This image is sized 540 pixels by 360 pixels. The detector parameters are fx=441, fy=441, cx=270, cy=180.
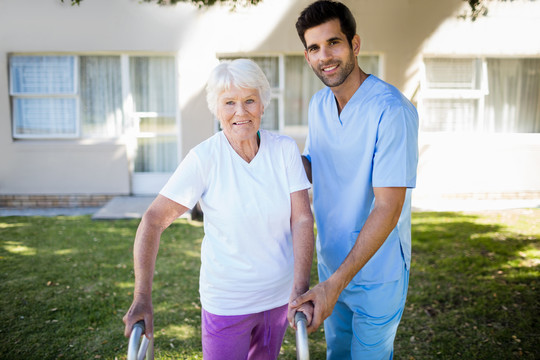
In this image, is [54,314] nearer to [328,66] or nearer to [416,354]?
[416,354]

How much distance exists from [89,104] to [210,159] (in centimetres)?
724

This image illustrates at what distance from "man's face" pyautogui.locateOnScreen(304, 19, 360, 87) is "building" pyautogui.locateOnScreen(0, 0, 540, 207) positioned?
20.0 feet

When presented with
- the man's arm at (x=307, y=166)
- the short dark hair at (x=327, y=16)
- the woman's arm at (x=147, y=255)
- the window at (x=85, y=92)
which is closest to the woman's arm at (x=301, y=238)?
the man's arm at (x=307, y=166)

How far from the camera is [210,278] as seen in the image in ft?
6.35

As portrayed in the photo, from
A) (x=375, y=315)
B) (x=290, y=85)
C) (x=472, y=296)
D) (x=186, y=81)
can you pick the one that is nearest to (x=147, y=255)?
(x=375, y=315)

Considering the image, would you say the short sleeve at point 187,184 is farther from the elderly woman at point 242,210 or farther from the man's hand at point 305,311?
the man's hand at point 305,311

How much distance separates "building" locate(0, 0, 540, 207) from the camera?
7801 millimetres

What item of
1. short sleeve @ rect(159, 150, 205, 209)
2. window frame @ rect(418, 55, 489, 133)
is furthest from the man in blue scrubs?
window frame @ rect(418, 55, 489, 133)

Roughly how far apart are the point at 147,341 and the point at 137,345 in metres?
0.18

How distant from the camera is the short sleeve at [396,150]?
71.1 inches

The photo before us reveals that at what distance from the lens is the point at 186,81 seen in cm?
800

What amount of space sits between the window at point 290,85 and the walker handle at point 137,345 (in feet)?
22.3

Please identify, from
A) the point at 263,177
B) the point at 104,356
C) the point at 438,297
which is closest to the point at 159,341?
the point at 104,356

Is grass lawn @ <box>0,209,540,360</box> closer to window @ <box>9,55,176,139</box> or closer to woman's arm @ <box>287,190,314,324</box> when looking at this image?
woman's arm @ <box>287,190,314,324</box>
